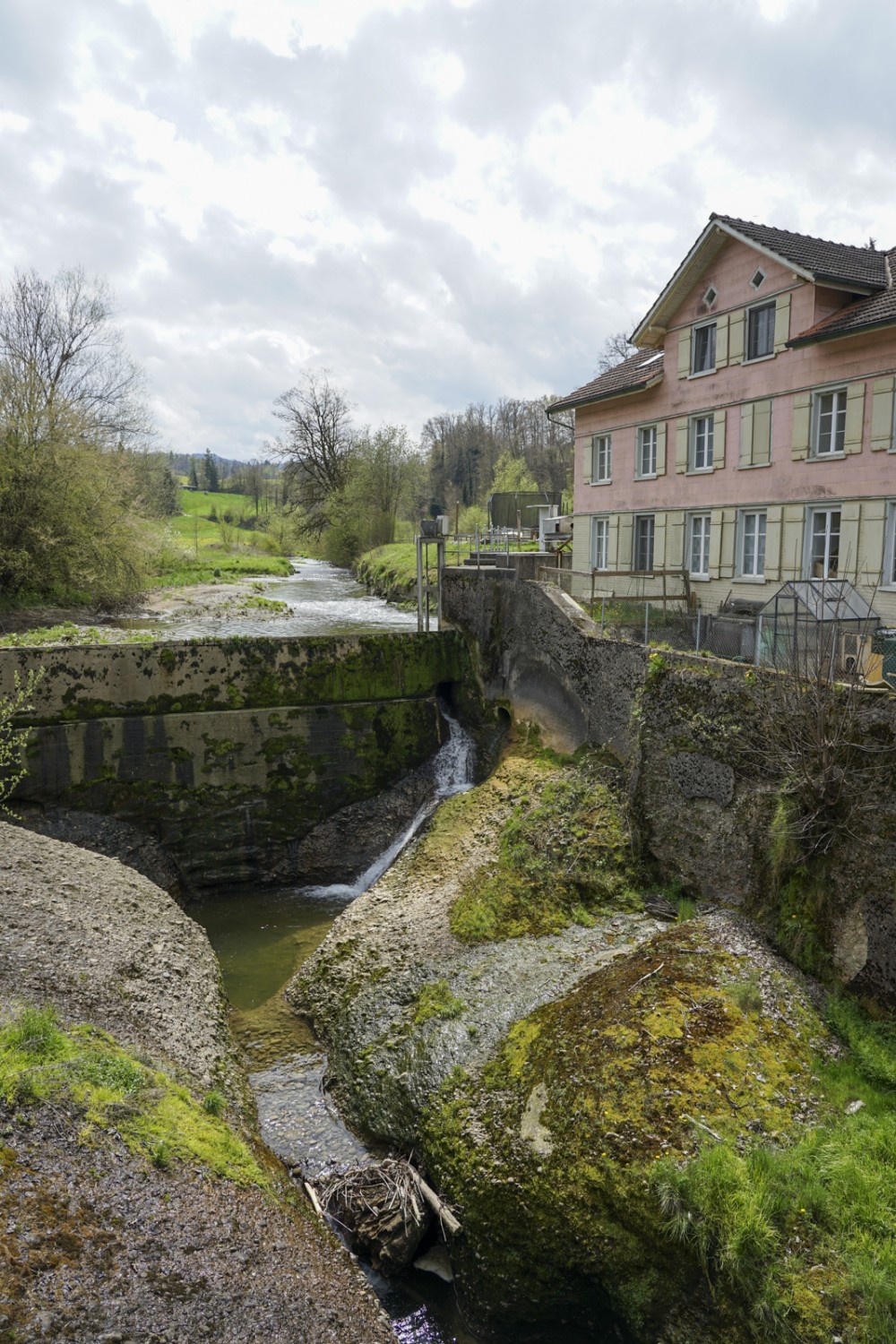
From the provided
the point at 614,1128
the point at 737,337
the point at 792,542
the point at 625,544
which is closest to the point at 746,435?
the point at 737,337

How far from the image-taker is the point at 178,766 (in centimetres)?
1527

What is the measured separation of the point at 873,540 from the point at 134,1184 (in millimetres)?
16691

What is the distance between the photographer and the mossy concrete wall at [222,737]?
575 inches

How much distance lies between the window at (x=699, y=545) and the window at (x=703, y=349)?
3.66 meters

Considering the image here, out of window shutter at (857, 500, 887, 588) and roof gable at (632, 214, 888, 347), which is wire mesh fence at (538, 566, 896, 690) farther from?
roof gable at (632, 214, 888, 347)

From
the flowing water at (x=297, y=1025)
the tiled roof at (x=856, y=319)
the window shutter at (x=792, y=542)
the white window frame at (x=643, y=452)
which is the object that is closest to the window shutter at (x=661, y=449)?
the white window frame at (x=643, y=452)

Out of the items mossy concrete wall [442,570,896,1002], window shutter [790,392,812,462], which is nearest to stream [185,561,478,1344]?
mossy concrete wall [442,570,896,1002]

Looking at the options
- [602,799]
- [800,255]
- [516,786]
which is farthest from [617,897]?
[800,255]

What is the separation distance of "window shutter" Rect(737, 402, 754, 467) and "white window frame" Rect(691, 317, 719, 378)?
1.64 m

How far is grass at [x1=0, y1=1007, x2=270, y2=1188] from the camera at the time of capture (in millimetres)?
6070

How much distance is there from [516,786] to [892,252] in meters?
16.1

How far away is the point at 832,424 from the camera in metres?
17.9

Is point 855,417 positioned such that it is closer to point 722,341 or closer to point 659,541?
point 722,341

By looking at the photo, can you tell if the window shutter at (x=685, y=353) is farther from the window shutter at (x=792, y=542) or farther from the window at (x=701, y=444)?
the window shutter at (x=792, y=542)
